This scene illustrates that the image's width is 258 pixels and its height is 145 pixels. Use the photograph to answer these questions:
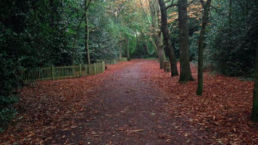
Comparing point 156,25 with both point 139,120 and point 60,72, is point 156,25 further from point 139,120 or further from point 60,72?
point 139,120

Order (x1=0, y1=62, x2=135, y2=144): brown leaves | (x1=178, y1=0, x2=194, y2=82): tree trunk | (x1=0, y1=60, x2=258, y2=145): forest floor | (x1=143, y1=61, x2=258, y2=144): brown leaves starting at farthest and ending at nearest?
(x1=178, y1=0, x2=194, y2=82): tree trunk → (x1=0, y1=62, x2=135, y2=144): brown leaves → (x1=0, y1=60, x2=258, y2=145): forest floor → (x1=143, y1=61, x2=258, y2=144): brown leaves

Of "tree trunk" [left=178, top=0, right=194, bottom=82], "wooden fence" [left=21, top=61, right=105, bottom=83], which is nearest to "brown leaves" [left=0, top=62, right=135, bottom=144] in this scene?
"wooden fence" [left=21, top=61, right=105, bottom=83]

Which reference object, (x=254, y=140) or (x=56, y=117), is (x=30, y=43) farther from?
(x=254, y=140)

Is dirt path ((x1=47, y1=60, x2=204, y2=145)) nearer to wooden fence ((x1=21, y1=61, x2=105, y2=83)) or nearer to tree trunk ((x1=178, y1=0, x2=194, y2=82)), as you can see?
tree trunk ((x1=178, y1=0, x2=194, y2=82))

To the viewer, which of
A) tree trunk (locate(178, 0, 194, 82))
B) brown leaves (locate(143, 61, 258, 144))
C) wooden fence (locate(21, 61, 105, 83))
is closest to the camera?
brown leaves (locate(143, 61, 258, 144))

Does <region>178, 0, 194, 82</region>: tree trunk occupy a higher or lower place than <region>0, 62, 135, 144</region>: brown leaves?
higher

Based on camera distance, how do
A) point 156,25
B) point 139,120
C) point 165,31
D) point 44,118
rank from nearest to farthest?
1. point 139,120
2. point 44,118
3. point 165,31
4. point 156,25

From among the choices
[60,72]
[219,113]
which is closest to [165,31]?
[219,113]

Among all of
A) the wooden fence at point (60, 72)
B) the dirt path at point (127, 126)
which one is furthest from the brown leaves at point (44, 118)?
the wooden fence at point (60, 72)

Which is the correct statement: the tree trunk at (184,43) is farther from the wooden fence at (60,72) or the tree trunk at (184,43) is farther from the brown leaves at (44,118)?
the wooden fence at (60,72)

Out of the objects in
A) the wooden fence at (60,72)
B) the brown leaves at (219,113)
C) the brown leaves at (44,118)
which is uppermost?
the wooden fence at (60,72)

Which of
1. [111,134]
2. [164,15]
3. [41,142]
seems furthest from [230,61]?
[41,142]

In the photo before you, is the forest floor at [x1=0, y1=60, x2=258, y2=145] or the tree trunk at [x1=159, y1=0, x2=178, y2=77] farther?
the tree trunk at [x1=159, y1=0, x2=178, y2=77]

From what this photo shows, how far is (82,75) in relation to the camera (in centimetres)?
1742
